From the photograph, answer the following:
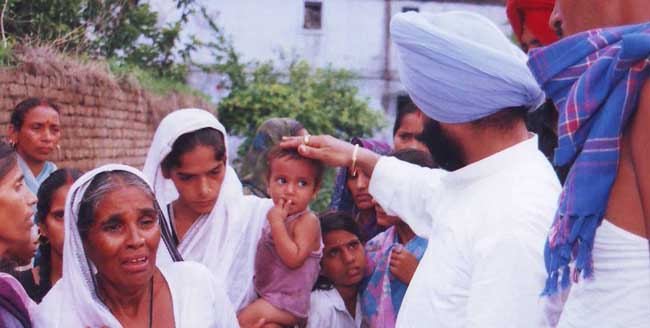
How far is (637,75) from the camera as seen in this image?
1.72m

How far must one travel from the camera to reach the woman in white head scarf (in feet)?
9.10

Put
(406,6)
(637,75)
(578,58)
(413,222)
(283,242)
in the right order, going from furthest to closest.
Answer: (406,6)
(283,242)
(413,222)
(578,58)
(637,75)

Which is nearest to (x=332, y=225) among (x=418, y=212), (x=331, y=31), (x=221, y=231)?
(x=221, y=231)

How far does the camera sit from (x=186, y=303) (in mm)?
2965

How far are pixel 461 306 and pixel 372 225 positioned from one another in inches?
81.5

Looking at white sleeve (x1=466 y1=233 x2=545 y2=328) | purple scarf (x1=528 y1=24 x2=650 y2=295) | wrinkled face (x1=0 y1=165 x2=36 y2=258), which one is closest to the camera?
purple scarf (x1=528 y1=24 x2=650 y2=295)

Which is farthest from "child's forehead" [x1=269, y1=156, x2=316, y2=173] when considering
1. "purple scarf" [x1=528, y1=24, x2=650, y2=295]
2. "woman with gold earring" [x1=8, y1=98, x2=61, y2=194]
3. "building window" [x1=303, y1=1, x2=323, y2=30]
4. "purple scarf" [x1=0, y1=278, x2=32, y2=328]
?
"building window" [x1=303, y1=1, x2=323, y2=30]

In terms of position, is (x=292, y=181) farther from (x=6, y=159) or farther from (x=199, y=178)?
(x=6, y=159)

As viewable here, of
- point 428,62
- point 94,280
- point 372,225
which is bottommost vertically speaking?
point 372,225

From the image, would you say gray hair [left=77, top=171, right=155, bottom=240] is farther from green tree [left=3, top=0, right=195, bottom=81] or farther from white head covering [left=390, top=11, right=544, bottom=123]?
green tree [left=3, top=0, right=195, bottom=81]

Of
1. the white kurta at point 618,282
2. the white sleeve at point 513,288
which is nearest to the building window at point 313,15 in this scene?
the white sleeve at point 513,288

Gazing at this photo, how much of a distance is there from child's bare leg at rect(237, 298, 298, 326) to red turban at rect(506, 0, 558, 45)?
1.68 metres

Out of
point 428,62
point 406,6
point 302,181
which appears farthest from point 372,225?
point 406,6

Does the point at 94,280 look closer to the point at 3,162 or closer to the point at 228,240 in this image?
the point at 3,162
